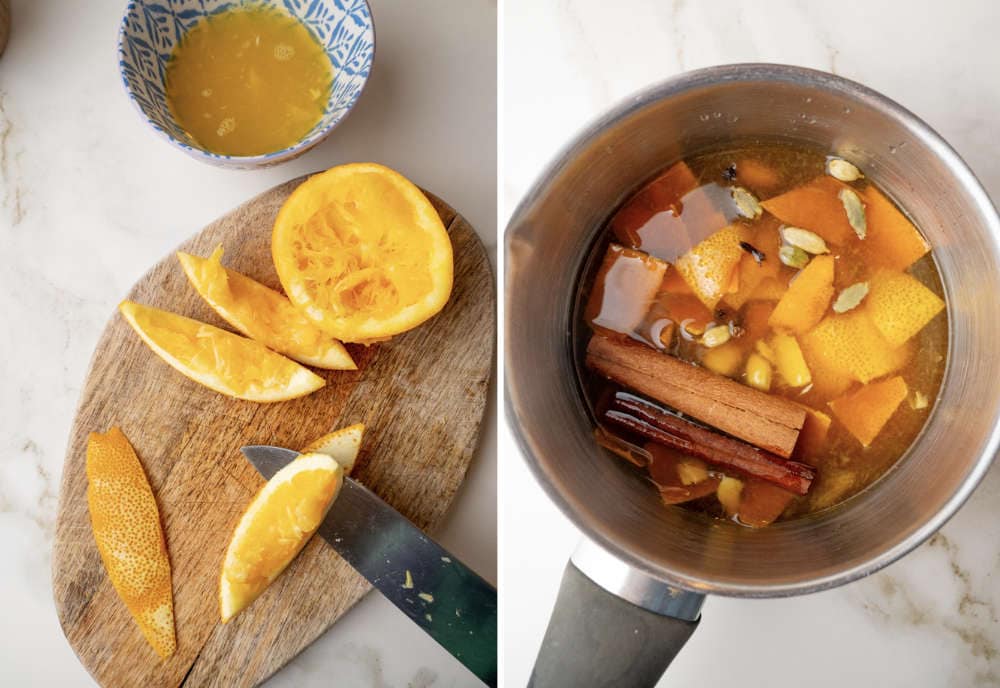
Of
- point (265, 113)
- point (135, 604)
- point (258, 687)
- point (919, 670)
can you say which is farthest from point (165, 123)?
point (919, 670)

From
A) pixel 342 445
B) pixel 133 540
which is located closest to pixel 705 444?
pixel 342 445

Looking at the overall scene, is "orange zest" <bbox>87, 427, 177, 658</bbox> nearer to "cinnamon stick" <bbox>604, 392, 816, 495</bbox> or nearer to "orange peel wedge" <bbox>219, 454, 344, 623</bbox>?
"orange peel wedge" <bbox>219, 454, 344, 623</bbox>

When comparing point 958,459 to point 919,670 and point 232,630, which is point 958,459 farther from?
point 232,630

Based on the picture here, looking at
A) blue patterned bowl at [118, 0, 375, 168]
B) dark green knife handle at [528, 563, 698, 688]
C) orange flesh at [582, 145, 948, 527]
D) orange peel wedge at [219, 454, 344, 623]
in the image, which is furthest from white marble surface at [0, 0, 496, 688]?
dark green knife handle at [528, 563, 698, 688]

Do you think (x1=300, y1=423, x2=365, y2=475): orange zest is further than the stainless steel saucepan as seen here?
Yes

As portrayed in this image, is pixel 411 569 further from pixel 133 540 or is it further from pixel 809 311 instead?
pixel 809 311

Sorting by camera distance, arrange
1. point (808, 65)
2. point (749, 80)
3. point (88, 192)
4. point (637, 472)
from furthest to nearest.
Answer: point (88, 192) → point (808, 65) → point (637, 472) → point (749, 80)
